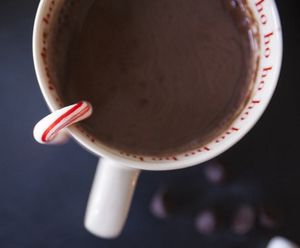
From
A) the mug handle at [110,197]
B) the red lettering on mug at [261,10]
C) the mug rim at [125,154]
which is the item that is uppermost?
the red lettering on mug at [261,10]

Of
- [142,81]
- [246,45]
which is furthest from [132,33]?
[246,45]

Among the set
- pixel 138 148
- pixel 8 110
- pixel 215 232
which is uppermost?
pixel 8 110

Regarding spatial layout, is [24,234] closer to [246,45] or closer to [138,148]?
[138,148]

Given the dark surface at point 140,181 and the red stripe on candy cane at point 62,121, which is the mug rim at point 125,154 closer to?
the red stripe on candy cane at point 62,121

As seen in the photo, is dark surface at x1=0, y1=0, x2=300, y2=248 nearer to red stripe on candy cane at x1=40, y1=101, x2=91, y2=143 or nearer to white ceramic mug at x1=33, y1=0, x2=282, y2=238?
white ceramic mug at x1=33, y1=0, x2=282, y2=238

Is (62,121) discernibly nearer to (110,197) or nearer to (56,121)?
(56,121)

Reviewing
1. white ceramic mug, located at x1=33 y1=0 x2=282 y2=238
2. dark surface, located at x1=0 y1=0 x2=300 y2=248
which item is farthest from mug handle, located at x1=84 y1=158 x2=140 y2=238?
dark surface, located at x1=0 y1=0 x2=300 y2=248

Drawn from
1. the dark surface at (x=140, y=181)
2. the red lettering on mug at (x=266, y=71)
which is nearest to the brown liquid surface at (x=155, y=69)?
the red lettering on mug at (x=266, y=71)
